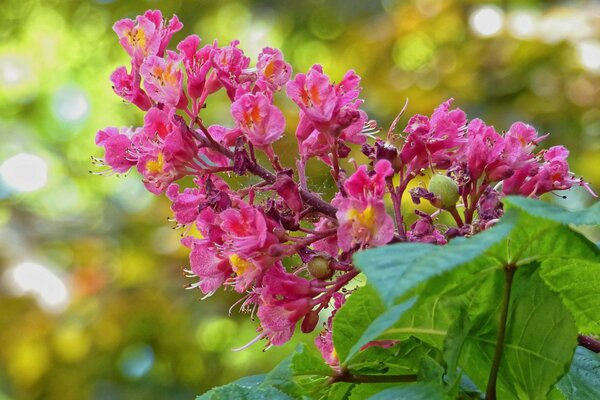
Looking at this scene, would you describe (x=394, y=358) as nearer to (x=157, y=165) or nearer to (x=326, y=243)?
(x=326, y=243)

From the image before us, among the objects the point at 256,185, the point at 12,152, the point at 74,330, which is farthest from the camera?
the point at 12,152

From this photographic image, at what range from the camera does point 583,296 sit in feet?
2.55

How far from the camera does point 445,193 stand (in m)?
0.85

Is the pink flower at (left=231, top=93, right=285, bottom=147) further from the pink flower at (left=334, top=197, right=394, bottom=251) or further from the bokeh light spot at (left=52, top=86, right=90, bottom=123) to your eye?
the bokeh light spot at (left=52, top=86, right=90, bottom=123)

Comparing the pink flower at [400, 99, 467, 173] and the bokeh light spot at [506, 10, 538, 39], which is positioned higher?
the bokeh light spot at [506, 10, 538, 39]

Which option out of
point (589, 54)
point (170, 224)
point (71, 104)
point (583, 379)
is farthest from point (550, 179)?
point (71, 104)

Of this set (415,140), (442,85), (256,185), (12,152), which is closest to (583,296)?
(415,140)

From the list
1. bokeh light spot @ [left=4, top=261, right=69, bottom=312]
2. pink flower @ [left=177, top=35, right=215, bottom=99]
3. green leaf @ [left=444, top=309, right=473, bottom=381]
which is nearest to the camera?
green leaf @ [left=444, top=309, right=473, bottom=381]

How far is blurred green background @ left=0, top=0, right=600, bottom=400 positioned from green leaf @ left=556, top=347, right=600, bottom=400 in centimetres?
252

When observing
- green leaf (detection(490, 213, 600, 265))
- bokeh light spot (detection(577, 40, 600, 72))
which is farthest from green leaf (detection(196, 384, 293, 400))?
bokeh light spot (detection(577, 40, 600, 72))

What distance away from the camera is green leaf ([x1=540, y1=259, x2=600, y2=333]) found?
75cm

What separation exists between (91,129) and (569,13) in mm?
3073

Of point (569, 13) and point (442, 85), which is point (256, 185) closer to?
point (442, 85)

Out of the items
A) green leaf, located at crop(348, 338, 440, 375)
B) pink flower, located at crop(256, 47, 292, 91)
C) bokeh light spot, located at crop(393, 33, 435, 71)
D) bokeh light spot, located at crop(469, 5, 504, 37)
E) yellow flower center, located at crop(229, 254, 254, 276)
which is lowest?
green leaf, located at crop(348, 338, 440, 375)
